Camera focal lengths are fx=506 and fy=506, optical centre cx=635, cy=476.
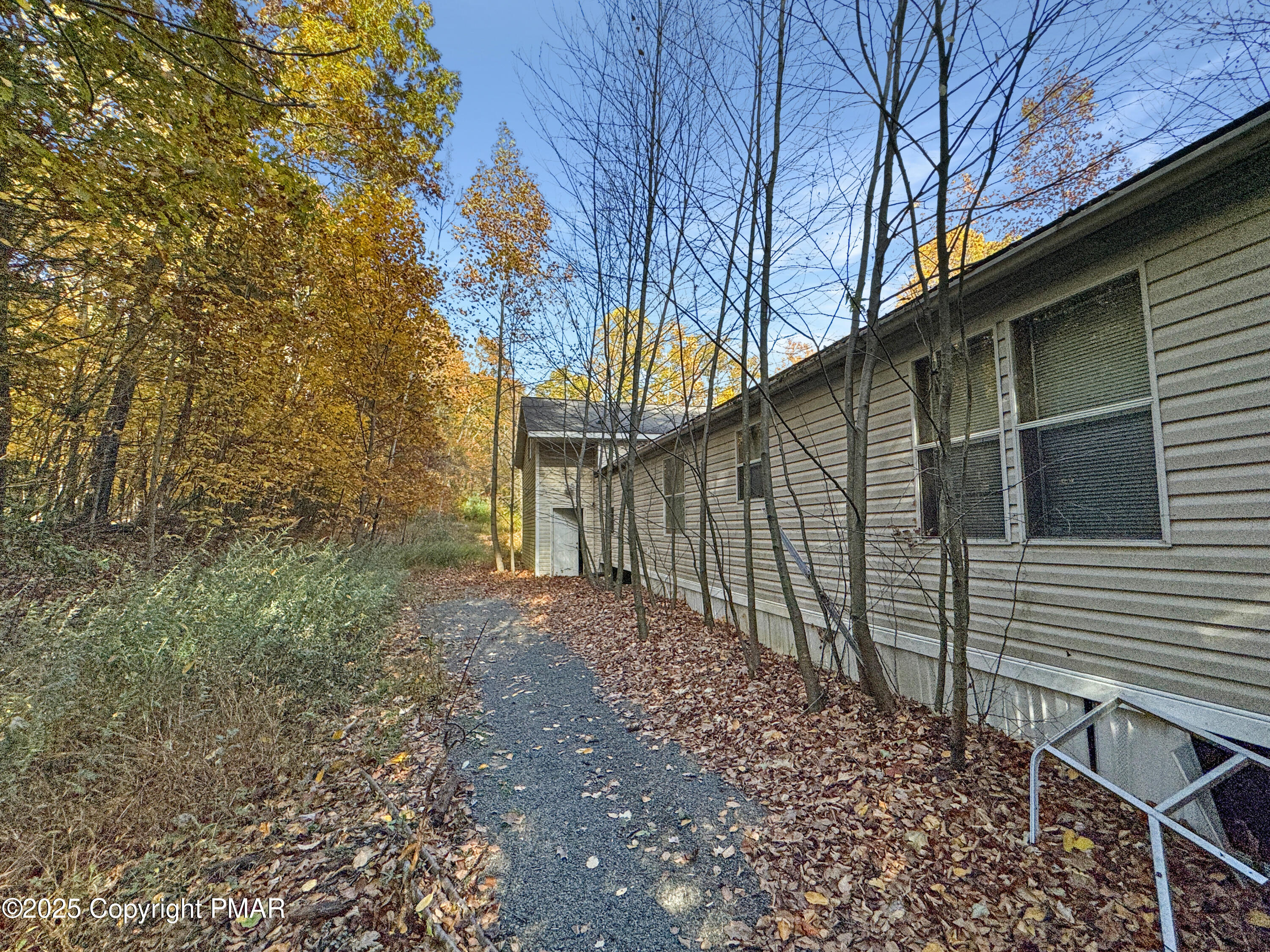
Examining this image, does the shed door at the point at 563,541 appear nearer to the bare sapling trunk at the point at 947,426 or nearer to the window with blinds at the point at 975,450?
the window with blinds at the point at 975,450

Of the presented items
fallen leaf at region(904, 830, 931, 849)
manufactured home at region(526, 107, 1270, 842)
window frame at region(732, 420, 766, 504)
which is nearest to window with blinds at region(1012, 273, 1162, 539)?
manufactured home at region(526, 107, 1270, 842)

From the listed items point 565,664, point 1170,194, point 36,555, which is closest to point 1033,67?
point 1170,194

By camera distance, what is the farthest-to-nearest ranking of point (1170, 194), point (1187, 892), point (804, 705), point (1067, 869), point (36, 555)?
1. point (36, 555)
2. point (804, 705)
3. point (1170, 194)
4. point (1067, 869)
5. point (1187, 892)

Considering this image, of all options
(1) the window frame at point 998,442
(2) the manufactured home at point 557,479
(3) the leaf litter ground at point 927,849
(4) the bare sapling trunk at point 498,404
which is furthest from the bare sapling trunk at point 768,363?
(4) the bare sapling trunk at point 498,404

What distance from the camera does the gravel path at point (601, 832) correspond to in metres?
2.39

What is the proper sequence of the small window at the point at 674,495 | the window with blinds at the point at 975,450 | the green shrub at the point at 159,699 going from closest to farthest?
the green shrub at the point at 159,699 < the window with blinds at the point at 975,450 < the small window at the point at 674,495

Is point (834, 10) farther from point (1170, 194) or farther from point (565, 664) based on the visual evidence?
point (565, 664)

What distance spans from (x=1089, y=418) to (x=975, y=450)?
33.4 inches

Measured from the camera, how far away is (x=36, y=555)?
538 cm

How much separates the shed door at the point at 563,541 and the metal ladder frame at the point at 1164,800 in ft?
43.6

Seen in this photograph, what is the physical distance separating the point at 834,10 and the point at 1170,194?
2.62 m

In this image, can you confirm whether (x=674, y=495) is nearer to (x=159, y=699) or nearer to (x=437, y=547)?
(x=159, y=699)

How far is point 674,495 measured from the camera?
10000 mm

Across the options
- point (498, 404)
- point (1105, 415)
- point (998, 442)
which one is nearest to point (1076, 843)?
point (1105, 415)
